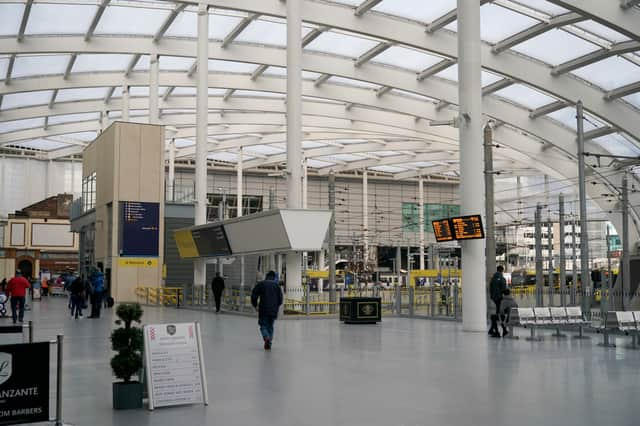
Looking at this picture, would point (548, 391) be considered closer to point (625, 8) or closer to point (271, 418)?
point (271, 418)

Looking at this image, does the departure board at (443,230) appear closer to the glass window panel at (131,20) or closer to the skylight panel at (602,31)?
the skylight panel at (602,31)

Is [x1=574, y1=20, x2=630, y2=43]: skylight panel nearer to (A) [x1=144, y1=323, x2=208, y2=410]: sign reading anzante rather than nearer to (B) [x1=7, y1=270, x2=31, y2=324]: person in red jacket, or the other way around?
(B) [x1=7, y1=270, x2=31, y2=324]: person in red jacket

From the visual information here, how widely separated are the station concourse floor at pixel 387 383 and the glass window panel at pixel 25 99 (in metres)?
28.8

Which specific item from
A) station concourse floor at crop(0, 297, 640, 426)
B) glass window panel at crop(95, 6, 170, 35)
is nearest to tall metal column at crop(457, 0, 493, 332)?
station concourse floor at crop(0, 297, 640, 426)

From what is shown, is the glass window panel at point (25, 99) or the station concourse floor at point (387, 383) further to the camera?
the glass window panel at point (25, 99)

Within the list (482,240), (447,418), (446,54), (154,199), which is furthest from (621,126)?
(447,418)

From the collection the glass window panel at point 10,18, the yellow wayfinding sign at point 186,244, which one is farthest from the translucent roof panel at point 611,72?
the glass window panel at point 10,18

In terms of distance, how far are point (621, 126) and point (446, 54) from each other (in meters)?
8.45

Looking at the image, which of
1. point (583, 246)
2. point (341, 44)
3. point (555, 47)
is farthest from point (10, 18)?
point (583, 246)

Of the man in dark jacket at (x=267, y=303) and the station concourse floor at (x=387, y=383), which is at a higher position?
the man in dark jacket at (x=267, y=303)

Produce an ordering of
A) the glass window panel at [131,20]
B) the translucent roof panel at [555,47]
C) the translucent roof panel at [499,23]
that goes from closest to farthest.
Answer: the translucent roof panel at [499,23] < the translucent roof panel at [555,47] < the glass window panel at [131,20]

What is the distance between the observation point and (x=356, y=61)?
34.3 meters

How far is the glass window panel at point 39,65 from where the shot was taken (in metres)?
35.8

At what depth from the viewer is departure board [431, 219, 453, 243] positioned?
19.3 meters
